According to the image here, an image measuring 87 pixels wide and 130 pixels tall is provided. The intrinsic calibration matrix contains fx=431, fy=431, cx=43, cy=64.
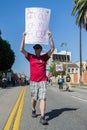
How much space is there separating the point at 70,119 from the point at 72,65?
7095 inches

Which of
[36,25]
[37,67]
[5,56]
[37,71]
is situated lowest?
[37,71]

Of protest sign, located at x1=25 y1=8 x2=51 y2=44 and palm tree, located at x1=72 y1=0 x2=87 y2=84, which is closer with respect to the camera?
protest sign, located at x1=25 y1=8 x2=51 y2=44

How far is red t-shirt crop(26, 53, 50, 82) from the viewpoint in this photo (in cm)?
1156

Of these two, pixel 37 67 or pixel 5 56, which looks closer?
pixel 37 67

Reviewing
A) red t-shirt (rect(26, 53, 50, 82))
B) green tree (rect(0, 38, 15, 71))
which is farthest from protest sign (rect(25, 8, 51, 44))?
green tree (rect(0, 38, 15, 71))

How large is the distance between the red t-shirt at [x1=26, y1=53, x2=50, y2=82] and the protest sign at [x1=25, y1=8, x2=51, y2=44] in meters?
0.43

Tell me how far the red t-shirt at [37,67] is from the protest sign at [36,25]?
0.43 metres

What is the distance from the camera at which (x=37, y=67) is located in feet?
38.1

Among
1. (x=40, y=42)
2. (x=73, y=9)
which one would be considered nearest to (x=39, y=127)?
(x=40, y=42)

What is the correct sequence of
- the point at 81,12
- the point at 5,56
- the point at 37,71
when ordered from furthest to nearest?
the point at 5,56 < the point at 81,12 < the point at 37,71

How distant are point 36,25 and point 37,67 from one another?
113 centimetres

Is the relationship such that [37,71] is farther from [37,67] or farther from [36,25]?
[36,25]

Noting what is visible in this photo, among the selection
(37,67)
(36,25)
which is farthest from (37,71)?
(36,25)

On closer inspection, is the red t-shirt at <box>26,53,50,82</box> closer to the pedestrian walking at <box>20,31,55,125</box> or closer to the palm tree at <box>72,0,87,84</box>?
the pedestrian walking at <box>20,31,55,125</box>
